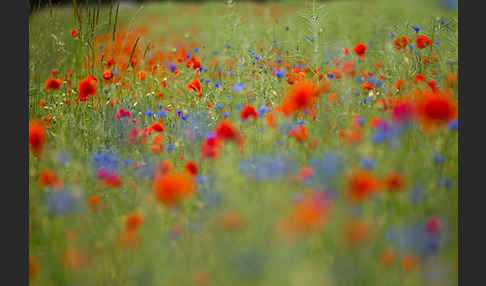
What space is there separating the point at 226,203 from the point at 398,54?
2.03 meters

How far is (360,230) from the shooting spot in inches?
43.6

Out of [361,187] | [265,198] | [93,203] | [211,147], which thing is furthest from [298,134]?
[93,203]

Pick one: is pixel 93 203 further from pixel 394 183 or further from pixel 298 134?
pixel 394 183

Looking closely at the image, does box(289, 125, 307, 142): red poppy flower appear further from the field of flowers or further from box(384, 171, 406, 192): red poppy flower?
box(384, 171, 406, 192): red poppy flower

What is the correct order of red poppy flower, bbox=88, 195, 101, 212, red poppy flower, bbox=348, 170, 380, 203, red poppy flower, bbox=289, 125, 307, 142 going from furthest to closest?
red poppy flower, bbox=289, 125, 307, 142
red poppy flower, bbox=88, 195, 101, 212
red poppy flower, bbox=348, 170, 380, 203

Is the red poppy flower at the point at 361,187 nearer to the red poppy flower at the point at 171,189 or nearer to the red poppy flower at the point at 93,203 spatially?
the red poppy flower at the point at 171,189

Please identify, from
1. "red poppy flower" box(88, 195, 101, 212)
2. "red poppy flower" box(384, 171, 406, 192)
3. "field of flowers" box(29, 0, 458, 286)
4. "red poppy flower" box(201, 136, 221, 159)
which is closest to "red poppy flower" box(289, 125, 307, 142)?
"field of flowers" box(29, 0, 458, 286)

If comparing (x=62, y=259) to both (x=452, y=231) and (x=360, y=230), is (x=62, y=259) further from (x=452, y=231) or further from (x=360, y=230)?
(x=452, y=231)

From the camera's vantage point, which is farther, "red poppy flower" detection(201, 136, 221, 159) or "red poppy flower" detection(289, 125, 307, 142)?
"red poppy flower" detection(289, 125, 307, 142)

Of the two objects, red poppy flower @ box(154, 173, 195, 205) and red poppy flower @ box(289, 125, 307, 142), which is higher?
red poppy flower @ box(289, 125, 307, 142)

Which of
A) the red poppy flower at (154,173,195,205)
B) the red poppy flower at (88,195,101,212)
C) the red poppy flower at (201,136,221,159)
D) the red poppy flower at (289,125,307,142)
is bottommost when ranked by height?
the red poppy flower at (88,195,101,212)

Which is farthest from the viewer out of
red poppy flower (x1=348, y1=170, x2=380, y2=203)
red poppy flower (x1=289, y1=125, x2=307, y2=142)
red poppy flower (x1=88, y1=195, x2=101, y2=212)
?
red poppy flower (x1=289, y1=125, x2=307, y2=142)

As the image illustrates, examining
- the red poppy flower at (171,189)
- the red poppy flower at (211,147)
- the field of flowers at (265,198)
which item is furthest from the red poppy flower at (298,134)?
the red poppy flower at (171,189)

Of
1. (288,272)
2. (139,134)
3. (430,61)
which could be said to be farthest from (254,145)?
(430,61)
